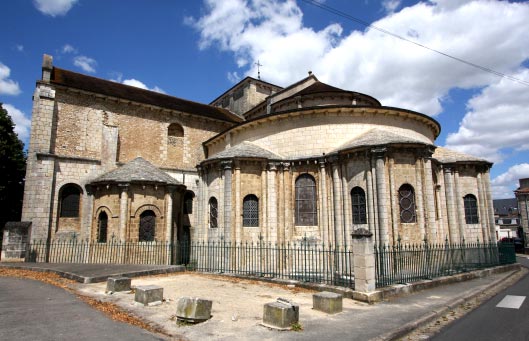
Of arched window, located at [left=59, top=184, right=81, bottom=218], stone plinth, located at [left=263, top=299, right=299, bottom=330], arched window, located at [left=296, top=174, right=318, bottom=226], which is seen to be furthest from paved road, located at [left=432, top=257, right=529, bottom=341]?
arched window, located at [left=59, top=184, right=81, bottom=218]

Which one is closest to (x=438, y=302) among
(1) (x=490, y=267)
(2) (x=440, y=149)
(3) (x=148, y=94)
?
(1) (x=490, y=267)

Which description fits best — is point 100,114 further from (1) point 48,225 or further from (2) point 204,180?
(2) point 204,180

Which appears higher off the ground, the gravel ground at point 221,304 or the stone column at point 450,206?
the stone column at point 450,206

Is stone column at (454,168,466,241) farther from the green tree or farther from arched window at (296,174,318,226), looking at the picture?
the green tree

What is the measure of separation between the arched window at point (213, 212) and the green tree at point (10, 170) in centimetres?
1705

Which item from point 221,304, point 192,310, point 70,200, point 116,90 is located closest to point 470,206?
point 221,304

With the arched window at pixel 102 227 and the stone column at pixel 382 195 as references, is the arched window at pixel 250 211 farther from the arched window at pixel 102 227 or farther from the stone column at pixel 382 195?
the arched window at pixel 102 227

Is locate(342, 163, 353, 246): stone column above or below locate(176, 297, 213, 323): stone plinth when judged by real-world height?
above

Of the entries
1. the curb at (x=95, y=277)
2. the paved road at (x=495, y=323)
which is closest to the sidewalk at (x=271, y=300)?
the curb at (x=95, y=277)

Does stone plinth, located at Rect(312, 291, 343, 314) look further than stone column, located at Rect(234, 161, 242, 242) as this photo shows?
No

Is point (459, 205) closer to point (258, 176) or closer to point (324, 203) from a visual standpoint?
point (324, 203)

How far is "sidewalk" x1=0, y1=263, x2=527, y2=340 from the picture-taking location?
20.2ft

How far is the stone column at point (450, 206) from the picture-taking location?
1752 centimetres

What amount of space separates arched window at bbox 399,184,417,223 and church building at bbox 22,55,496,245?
1.8 inches
